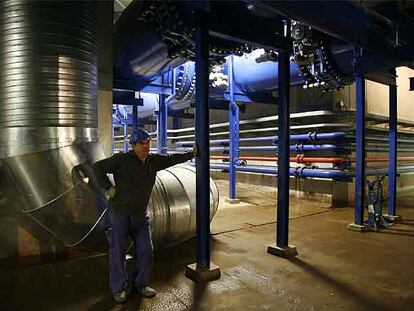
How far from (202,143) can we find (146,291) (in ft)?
3.56

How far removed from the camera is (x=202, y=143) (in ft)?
8.38

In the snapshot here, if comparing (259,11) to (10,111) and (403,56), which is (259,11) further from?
(10,111)

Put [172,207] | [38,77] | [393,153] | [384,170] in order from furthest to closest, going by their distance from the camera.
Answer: [384,170] → [393,153] → [172,207] → [38,77]

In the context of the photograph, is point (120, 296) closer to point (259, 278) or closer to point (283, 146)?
point (259, 278)

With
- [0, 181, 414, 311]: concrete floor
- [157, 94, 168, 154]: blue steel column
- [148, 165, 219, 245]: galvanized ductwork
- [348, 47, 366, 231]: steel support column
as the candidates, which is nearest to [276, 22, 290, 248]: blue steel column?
[0, 181, 414, 311]: concrete floor

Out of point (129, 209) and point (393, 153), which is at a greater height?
point (393, 153)

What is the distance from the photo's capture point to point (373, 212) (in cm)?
404

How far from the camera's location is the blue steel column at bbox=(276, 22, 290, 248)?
3082 millimetres

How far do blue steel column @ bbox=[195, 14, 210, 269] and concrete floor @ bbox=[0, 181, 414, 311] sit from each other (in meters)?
0.30

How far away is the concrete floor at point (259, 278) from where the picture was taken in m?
2.12

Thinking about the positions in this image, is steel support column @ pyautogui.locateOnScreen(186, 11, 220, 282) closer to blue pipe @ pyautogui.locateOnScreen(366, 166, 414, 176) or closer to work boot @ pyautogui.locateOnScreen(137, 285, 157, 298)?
work boot @ pyautogui.locateOnScreen(137, 285, 157, 298)

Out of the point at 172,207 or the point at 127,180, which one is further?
the point at 172,207

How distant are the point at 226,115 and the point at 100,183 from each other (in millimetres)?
6216

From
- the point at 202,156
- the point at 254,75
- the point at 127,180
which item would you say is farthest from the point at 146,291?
the point at 254,75
